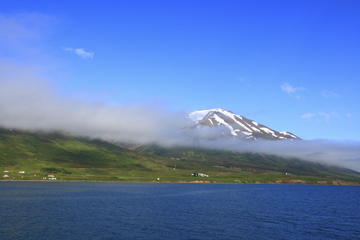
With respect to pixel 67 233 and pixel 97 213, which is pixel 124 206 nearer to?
pixel 97 213

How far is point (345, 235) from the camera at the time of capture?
3157 inches

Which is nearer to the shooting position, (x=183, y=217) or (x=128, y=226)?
(x=128, y=226)

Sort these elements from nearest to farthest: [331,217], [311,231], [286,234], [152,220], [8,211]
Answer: [286,234], [311,231], [152,220], [8,211], [331,217]

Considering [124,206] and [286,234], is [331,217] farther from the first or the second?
[124,206]

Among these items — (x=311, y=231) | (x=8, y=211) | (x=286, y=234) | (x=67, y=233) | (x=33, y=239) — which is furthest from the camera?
(x=8, y=211)

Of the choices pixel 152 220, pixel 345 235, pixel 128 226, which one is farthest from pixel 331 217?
pixel 128 226

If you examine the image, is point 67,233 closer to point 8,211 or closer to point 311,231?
point 8,211

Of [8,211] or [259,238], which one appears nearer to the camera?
[259,238]

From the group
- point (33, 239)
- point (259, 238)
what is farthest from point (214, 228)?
point (33, 239)

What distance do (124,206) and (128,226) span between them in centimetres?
3715

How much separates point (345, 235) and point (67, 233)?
59.9 metres

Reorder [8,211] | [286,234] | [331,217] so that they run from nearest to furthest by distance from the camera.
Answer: [286,234]
[8,211]
[331,217]

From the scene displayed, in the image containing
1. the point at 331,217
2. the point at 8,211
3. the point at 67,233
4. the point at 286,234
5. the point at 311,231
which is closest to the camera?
the point at 67,233

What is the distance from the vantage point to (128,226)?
7838 cm
